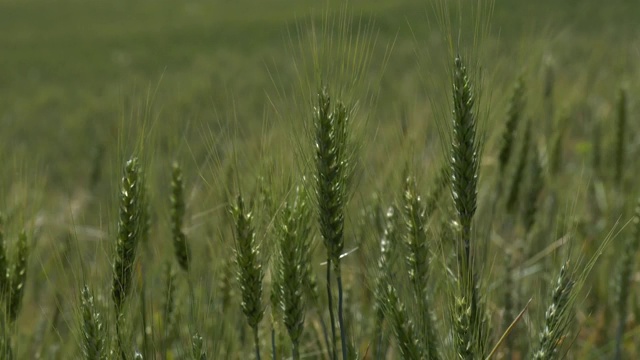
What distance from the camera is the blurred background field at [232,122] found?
4.83ft

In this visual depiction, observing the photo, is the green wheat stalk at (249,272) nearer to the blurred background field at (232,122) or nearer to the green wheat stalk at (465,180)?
the blurred background field at (232,122)

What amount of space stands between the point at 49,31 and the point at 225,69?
773cm

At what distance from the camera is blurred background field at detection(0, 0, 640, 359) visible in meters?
1.47

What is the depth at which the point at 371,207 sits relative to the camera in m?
1.79

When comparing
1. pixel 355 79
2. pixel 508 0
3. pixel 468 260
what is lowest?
pixel 508 0

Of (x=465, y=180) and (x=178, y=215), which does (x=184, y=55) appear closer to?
(x=178, y=215)

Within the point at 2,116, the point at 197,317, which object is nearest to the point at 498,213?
the point at 197,317

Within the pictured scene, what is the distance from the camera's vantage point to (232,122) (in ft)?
19.3

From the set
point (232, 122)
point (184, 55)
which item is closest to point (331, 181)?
point (232, 122)

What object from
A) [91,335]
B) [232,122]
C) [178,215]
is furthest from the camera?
[232,122]

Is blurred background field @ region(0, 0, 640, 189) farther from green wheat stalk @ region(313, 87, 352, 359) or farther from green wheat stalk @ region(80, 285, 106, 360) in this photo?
green wheat stalk @ region(80, 285, 106, 360)

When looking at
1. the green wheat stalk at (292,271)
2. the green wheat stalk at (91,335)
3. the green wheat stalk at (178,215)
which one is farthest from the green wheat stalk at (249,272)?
the green wheat stalk at (178,215)

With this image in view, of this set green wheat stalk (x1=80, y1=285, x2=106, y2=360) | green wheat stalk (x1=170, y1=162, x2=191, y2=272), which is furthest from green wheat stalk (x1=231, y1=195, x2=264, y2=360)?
green wheat stalk (x1=170, y1=162, x2=191, y2=272)

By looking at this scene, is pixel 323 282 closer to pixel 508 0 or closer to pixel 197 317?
pixel 197 317
